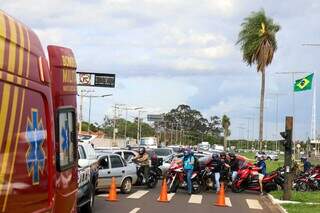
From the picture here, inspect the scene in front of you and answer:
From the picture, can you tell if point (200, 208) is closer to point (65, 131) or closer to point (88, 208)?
point (88, 208)

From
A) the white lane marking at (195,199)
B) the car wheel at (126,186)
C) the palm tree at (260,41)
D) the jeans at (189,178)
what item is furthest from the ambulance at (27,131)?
the palm tree at (260,41)

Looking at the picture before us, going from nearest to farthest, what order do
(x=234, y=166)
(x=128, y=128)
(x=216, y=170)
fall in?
1. (x=216, y=170)
2. (x=234, y=166)
3. (x=128, y=128)

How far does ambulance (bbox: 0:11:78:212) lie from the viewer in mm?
3789

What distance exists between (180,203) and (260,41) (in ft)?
95.2

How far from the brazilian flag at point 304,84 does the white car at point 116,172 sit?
18212 millimetres

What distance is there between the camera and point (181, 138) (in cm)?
18950

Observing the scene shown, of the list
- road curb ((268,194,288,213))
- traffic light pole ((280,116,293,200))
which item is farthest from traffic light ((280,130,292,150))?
road curb ((268,194,288,213))

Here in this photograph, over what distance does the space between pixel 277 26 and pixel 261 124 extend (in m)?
7.66

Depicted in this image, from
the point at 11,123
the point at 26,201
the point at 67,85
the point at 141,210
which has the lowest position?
the point at 141,210

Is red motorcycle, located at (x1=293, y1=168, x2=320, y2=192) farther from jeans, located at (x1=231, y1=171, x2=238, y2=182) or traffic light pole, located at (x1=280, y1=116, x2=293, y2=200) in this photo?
traffic light pole, located at (x1=280, y1=116, x2=293, y2=200)

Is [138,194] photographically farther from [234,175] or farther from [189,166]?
[234,175]

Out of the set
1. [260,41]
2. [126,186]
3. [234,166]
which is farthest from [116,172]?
[260,41]

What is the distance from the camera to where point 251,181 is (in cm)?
2669

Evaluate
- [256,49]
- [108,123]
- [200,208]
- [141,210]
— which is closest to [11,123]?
[141,210]
